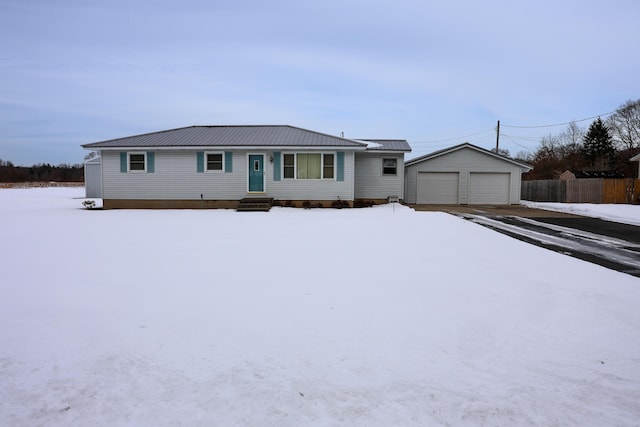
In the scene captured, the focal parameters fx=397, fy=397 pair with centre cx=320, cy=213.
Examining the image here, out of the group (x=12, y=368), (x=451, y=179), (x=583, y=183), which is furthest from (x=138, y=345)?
(x=583, y=183)

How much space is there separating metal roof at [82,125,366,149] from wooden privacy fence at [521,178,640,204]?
16.1m

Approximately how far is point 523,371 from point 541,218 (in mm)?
14493

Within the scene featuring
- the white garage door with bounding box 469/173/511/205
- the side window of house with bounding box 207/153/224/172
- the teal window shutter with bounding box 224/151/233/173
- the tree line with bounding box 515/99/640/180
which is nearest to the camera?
the teal window shutter with bounding box 224/151/233/173

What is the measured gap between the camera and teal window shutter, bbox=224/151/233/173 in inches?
715

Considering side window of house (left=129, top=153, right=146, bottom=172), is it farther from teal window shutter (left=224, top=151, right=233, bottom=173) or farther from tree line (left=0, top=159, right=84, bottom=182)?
tree line (left=0, top=159, right=84, bottom=182)

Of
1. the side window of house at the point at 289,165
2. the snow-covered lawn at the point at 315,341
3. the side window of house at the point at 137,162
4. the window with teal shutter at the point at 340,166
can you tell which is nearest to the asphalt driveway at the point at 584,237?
the snow-covered lawn at the point at 315,341

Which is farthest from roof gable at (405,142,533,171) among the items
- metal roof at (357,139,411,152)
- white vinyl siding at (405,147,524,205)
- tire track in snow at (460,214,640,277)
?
tire track in snow at (460,214,640,277)

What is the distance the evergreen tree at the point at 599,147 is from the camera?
44.4 meters

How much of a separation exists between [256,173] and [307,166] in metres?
2.37

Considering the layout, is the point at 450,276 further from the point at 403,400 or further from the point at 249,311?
the point at 403,400

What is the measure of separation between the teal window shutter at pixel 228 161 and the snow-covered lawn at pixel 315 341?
11340 millimetres

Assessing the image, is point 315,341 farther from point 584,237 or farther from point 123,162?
point 123,162

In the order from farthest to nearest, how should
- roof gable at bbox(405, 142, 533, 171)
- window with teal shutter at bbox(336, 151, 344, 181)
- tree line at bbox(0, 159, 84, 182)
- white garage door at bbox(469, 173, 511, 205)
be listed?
tree line at bbox(0, 159, 84, 182), white garage door at bbox(469, 173, 511, 205), roof gable at bbox(405, 142, 533, 171), window with teal shutter at bbox(336, 151, 344, 181)

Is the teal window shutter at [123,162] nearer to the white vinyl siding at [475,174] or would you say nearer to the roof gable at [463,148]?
the roof gable at [463,148]
